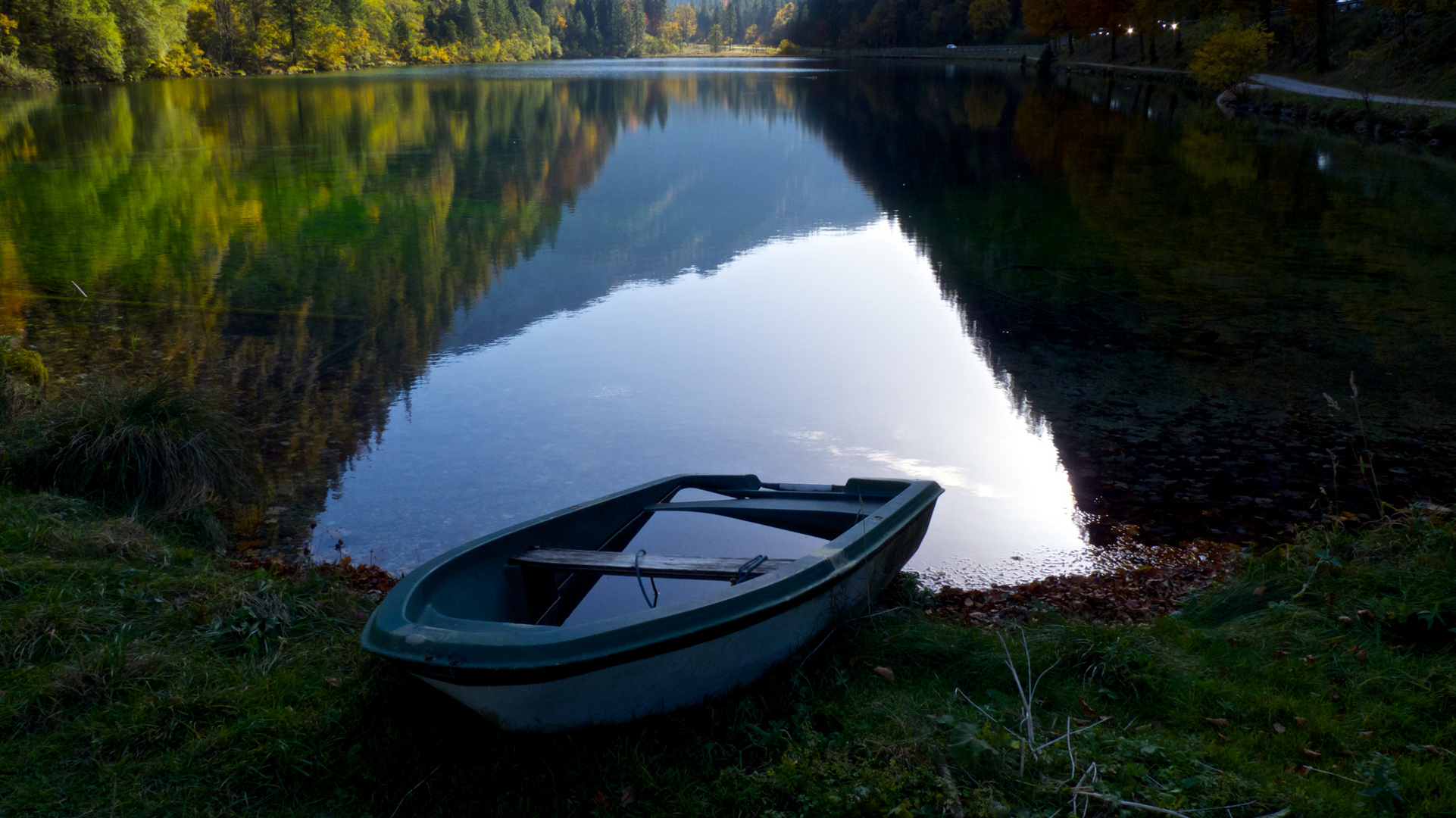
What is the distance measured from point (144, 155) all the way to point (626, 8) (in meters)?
130

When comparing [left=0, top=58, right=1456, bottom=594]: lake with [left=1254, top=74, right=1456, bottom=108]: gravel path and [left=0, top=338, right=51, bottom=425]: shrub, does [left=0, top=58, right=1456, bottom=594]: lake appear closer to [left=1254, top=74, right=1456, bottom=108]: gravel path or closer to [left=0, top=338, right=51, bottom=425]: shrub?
[left=0, top=338, right=51, bottom=425]: shrub

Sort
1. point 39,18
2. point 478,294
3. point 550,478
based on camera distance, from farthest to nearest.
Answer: point 39,18
point 478,294
point 550,478

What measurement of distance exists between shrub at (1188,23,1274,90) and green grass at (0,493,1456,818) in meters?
40.1

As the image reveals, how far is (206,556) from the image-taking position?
17.0 ft

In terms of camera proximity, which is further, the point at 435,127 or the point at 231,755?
the point at 435,127

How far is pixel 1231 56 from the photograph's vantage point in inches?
1486

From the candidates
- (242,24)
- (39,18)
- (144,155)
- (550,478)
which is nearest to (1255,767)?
(550,478)

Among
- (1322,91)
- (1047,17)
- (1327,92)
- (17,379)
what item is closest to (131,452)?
(17,379)

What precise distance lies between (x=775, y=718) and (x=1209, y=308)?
30.8 ft

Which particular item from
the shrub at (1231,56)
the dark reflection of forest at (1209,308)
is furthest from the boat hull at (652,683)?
the shrub at (1231,56)

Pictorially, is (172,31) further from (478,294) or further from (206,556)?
(206,556)

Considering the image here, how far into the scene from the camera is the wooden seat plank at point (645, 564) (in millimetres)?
4230

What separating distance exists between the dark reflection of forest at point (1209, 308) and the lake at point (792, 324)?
5cm

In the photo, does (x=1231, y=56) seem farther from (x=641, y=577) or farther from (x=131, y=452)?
(x=131, y=452)
